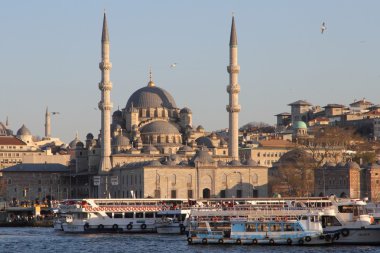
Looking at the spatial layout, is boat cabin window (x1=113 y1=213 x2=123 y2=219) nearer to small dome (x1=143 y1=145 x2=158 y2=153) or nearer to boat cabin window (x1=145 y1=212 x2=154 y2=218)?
boat cabin window (x1=145 y1=212 x2=154 y2=218)

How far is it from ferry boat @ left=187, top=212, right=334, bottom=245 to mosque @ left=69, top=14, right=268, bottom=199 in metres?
41.8

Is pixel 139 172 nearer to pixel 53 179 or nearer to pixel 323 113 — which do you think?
pixel 53 179

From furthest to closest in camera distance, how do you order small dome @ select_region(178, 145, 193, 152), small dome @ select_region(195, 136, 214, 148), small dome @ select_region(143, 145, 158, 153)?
small dome @ select_region(195, 136, 214, 148)
small dome @ select_region(178, 145, 193, 152)
small dome @ select_region(143, 145, 158, 153)

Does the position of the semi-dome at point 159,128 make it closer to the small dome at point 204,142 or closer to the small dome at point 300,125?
the small dome at point 204,142

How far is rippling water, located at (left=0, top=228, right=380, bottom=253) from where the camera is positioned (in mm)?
62188

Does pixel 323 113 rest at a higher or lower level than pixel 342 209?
higher

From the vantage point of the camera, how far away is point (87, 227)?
3260 inches

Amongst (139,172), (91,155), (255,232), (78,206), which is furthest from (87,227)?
(91,155)

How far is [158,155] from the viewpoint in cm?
12619

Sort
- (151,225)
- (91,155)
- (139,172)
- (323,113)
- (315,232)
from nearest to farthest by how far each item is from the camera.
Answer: (315,232) → (151,225) → (139,172) → (91,155) → (323,113)

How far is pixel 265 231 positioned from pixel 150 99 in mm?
69096

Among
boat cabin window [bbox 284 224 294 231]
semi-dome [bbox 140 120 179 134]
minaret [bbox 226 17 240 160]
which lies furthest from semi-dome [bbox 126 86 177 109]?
boat cabin window [bbox 284 224 294 231]

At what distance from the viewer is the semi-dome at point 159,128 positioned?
130 metres

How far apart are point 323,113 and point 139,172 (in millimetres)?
68965
